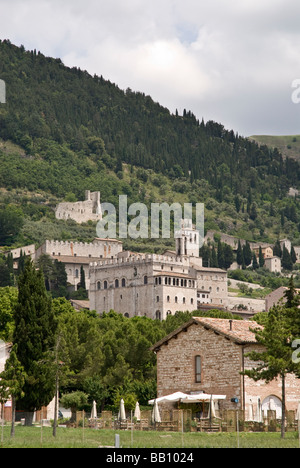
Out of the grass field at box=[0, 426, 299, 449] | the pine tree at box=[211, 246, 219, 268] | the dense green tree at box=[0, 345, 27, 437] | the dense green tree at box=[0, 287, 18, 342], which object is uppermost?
the pine tree at box=[211, 246, 219, 268]

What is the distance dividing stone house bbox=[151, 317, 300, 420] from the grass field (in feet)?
22.5

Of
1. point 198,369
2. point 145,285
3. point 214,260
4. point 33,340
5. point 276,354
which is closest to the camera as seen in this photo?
point 276,354

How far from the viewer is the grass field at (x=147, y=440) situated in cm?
3016

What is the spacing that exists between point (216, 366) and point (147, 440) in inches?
508

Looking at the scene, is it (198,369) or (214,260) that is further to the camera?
(214,260)

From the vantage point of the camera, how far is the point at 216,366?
45375 millimetres

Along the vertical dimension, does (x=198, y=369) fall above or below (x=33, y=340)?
below

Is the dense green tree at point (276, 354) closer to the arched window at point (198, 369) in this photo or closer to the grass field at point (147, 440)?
the grass field at point (147, 440)

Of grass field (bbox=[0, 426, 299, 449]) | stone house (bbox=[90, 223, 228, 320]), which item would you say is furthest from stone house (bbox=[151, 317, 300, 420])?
stone house (bbox=[90, 223, 228, 320])

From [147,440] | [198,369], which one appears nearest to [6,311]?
[198,369]

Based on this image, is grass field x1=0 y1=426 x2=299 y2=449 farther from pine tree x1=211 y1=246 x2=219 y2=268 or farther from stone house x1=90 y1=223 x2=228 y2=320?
pine tree x1=211 y1=246 x2=219 y2=268

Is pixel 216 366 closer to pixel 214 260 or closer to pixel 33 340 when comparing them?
pixel 33 340

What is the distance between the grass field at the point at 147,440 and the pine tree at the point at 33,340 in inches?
225

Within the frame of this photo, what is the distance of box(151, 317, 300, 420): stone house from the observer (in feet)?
145
